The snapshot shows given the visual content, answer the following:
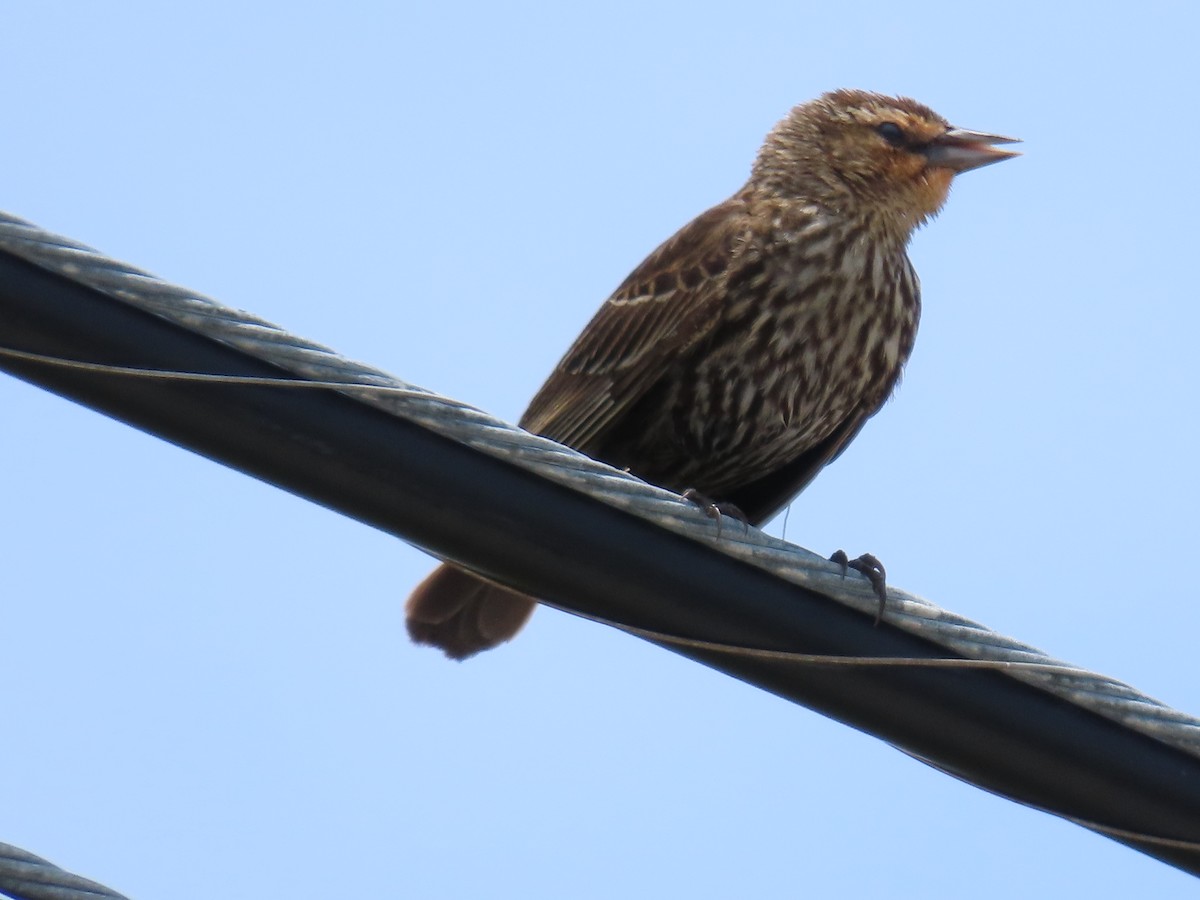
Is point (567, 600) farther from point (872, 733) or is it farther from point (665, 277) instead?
point (665, 277)

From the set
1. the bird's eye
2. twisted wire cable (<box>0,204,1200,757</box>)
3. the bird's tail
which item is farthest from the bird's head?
twisted wire cable (<box>0,204,1200,757</box>)

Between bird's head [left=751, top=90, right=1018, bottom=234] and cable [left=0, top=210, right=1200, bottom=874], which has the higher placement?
bird's head [left=751, top=90, right=1018, bottom=234]

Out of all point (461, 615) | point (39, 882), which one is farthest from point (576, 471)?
point (461, 615)

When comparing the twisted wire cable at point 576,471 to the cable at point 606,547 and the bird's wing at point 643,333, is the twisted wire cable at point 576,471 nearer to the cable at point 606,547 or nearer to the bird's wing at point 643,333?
the cable at point 606,547

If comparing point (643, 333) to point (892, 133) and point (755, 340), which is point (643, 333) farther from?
point (892, 133)

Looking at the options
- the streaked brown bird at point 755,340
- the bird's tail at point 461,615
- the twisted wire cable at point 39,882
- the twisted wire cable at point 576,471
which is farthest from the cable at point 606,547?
the streaked brown bird at point 755,340

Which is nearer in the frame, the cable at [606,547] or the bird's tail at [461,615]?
the cable at [606,547]

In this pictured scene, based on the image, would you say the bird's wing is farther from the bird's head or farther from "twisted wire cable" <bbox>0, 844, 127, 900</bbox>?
"twisted wire cable" <bbox>0, 844, 127, 900</bbox>
